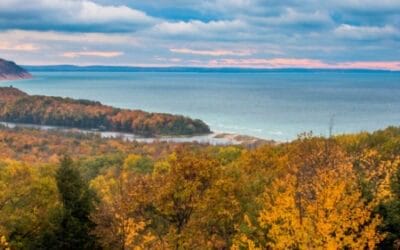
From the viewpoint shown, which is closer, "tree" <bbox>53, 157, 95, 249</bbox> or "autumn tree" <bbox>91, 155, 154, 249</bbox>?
"autumn tree" <bbox>91, 155, 154, 249</bbox>

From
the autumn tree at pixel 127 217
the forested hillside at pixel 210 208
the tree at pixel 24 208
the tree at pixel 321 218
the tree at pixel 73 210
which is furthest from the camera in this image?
the tree at pixel 73 210

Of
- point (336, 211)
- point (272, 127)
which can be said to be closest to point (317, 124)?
point (272, 127)

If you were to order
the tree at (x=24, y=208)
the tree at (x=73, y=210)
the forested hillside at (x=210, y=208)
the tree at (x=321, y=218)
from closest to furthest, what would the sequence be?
the tree at (x=321, y=218)
the forested hillside at (x=210, y=208)
the tree at (x=24, y=208)
the tree at (x=73, y=210)

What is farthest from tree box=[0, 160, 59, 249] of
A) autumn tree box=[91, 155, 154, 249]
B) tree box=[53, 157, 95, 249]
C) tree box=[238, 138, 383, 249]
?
tree box=[238, 138, 383, 249]

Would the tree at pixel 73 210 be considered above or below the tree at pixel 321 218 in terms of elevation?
below

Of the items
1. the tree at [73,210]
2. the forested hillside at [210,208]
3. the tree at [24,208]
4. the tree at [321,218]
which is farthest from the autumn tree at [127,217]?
the tree at [24,208]

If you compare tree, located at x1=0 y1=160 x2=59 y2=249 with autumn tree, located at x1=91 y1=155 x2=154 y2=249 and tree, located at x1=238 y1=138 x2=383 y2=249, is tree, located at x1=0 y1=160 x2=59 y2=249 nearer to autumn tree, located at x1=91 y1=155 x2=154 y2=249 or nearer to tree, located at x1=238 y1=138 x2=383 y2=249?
autumn tree, located at x1=91 y1=155 x2=154 y2=249

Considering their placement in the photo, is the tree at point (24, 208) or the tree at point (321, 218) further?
the tree at point (24, 208)

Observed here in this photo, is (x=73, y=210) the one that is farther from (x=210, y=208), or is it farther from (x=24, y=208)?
(x=210, y=208)

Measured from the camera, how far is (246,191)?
37.3 m

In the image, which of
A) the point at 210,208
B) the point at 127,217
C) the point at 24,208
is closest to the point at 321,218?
the point at 210,208

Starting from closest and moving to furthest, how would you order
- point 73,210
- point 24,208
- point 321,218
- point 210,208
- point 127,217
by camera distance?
point 321,218, point 127,217, point 210,208, point 24,208, point 73,210

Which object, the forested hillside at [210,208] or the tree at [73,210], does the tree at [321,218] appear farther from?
the tree at [73,210]

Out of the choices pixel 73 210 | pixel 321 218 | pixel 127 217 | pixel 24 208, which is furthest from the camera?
pixel 73 210
